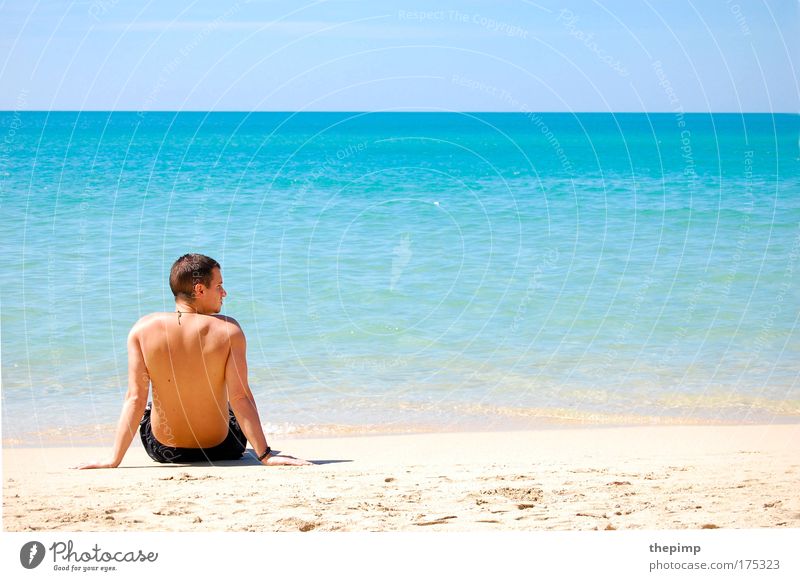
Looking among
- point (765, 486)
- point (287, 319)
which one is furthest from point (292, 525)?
point (287, 319)

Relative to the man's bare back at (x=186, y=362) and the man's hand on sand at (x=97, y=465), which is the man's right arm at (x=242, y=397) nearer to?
the man's bare back at (x=186, y=362)

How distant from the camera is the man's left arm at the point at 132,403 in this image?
246 inches

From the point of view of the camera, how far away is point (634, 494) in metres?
5.77

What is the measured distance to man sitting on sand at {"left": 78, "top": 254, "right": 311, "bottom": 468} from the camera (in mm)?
6238

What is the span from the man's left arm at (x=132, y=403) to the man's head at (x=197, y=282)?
0.42 metres

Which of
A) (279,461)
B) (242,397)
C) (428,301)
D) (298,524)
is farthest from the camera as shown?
(428,301)

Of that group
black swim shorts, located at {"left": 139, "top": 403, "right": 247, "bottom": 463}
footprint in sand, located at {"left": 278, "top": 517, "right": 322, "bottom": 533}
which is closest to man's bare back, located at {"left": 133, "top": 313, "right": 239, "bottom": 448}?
black swim shorts, located at {"left": 139, "top": 403, "right": 247, "bottom": 463}

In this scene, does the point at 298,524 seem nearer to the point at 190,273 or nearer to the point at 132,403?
the point at 132,403

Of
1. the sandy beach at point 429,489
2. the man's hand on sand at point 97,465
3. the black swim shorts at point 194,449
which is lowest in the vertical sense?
the sandy beach at point 429,489

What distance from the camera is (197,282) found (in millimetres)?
6258

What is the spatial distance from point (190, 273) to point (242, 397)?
91 centimetres

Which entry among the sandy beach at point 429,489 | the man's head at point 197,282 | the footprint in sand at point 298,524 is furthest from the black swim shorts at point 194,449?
the footprint in sand at point 298,524

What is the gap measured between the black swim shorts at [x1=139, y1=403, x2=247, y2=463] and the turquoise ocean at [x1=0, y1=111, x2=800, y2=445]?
1.30 meters

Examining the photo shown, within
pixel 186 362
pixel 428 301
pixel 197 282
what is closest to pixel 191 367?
pixel 186 362
